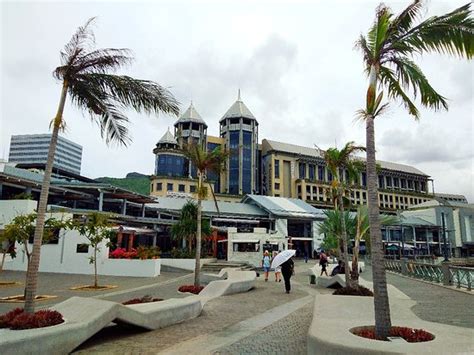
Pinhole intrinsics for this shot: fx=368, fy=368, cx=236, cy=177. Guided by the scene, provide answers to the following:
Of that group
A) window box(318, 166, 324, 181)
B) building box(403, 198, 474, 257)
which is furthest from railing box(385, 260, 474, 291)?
window box(318, 166, 324, 181)

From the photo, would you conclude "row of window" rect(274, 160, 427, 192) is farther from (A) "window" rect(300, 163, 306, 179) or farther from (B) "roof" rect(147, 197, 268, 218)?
(B) "roof" rect(147, 197, 268, 218)

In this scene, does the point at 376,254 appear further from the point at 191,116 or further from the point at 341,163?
the point at 191,116

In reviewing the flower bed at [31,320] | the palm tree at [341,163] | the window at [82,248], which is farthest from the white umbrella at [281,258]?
the window at [82,248]

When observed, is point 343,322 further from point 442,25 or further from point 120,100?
point 120,100

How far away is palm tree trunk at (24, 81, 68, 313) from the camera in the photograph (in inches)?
264

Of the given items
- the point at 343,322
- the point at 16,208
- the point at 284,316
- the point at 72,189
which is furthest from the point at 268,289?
the point at 72,189

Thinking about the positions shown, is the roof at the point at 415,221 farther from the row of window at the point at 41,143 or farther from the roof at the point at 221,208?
the row of window at the point at 41,143

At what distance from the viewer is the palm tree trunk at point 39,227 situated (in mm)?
6715

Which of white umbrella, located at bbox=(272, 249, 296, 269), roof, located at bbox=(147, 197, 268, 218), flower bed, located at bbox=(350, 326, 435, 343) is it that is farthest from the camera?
roof, located at bbox=(147, 197, 268, 218)

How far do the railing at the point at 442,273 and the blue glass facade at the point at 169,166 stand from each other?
40.7 meters

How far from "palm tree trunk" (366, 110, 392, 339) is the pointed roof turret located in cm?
5925

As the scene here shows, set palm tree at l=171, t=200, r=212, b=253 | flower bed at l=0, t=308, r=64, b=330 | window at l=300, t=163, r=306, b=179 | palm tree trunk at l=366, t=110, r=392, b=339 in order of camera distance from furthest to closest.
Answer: window at l=300, t=163, r=306, b=179 < palm tree at l=171, t=200, r=212, b=253 < flower bed at l=0, t=308, r=64, b=330 < palm tree trunk at l=366, t=110, r=392, b=339

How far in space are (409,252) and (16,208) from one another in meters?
52.6

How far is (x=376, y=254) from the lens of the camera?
223 inches
